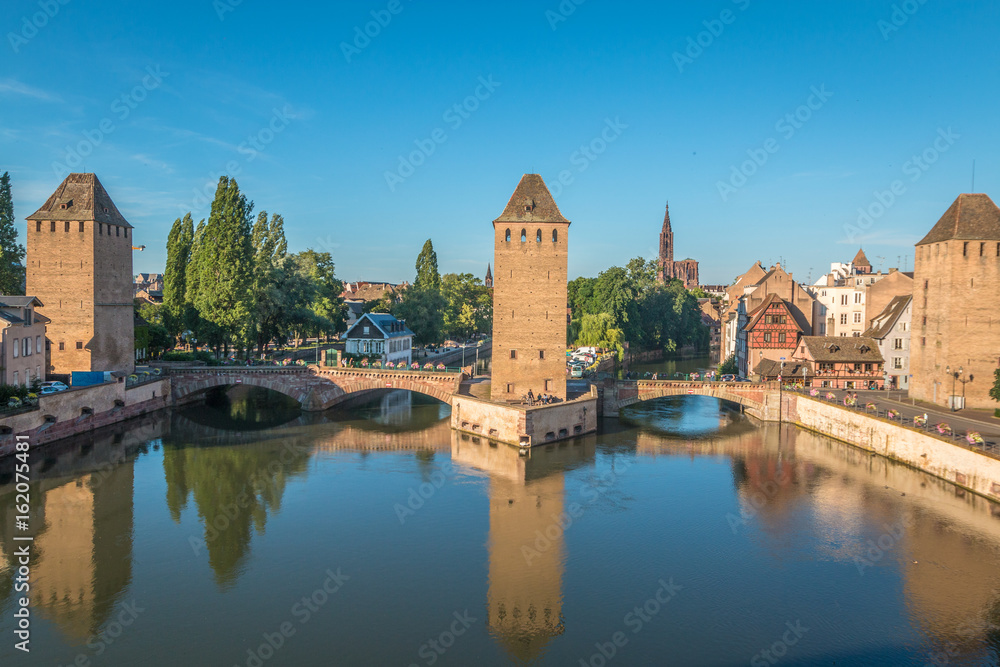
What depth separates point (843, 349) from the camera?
5184cm

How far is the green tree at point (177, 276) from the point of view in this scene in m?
60.8

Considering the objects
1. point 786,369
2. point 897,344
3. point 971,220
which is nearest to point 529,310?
point 786,369

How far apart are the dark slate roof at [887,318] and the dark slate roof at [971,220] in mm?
10160

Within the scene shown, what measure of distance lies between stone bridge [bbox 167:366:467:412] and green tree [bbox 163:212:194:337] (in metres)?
11.4

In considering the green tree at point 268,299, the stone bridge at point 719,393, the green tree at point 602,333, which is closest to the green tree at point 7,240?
the green tree at point 268,299

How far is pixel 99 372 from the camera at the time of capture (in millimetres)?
42938

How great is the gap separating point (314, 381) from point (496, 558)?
28697mm

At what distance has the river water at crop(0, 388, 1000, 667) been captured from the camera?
59.2 ft

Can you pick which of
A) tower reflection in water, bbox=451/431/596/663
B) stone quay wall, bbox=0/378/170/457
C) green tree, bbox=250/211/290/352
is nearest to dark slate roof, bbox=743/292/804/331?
tower reflection in water, bbox=451/431/596/663

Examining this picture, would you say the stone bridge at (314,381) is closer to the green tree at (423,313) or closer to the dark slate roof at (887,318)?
the green tree at (423,313)

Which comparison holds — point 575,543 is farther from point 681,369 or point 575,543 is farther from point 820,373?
point 681,369

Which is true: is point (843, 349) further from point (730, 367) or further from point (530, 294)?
point (530, 294)

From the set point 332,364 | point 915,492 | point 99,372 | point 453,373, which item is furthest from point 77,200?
point 915,492

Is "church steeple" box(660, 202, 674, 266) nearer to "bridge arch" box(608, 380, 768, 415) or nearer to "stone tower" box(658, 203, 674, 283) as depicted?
"stone tower" box(658, 203, 674, 283)
